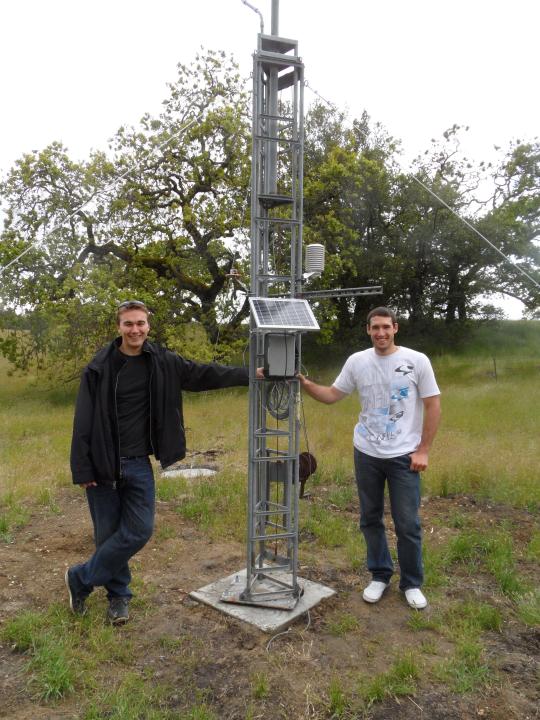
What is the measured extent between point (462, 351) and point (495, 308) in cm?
290

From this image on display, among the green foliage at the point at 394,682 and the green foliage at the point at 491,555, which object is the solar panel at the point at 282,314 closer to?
the green foliage at the point at 394,682

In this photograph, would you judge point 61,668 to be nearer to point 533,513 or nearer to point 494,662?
point 494,662

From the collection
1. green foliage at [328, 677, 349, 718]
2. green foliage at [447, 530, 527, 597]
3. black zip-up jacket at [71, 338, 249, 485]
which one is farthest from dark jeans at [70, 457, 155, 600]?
green foliage at [447, 530, 527, 597]

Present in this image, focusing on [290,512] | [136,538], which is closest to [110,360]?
[136,538]

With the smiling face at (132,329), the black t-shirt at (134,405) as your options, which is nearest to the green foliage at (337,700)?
the black t-shirt at (134,405)

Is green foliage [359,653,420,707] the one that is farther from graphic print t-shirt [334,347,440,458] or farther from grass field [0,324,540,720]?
graphic print t-shirt [334,347,440,458]

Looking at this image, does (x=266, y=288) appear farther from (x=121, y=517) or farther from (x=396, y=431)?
(x=121, y=517)

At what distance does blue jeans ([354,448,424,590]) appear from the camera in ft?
12.7

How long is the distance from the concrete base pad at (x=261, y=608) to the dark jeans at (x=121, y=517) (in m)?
0.77

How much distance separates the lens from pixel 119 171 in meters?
15.4

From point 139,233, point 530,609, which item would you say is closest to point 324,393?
point 530,609

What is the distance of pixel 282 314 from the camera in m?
3.73

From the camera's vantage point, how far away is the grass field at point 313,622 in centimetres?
300

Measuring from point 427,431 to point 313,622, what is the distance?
1.47m
